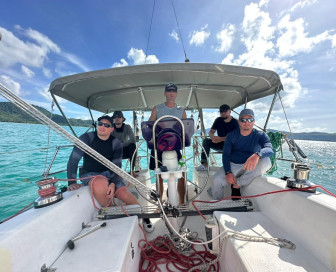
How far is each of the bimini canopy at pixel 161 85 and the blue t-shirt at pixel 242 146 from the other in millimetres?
838

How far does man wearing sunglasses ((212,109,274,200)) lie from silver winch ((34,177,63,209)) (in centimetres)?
185

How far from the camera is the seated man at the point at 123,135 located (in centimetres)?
344

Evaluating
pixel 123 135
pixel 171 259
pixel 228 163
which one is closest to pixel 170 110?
pixel 228 163

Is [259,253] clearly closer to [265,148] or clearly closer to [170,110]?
[265,148]

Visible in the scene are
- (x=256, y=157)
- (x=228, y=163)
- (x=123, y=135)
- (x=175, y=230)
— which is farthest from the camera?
(x=123, y=135)

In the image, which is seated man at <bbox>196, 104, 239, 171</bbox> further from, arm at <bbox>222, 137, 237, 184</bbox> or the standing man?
the standing man

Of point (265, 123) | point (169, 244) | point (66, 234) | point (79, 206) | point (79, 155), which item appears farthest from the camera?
point (265, 123)

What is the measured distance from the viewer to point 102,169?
221 cm

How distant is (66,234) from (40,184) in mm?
439

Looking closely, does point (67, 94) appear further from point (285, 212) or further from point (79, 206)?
point (285, 212)

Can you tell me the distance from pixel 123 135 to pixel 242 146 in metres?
2.39

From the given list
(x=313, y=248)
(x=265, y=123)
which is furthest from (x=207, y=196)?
(x=265, y=123)

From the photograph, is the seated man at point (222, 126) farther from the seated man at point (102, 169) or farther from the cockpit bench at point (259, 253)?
the cockpit bench at point (259, 253)

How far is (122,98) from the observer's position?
12.0 ft
